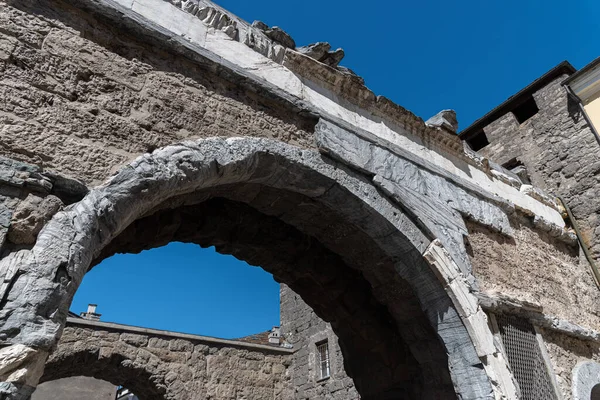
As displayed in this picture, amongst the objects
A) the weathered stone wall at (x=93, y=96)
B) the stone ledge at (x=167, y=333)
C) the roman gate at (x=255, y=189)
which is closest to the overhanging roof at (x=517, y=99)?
the roman gate at (x=255, y=189)

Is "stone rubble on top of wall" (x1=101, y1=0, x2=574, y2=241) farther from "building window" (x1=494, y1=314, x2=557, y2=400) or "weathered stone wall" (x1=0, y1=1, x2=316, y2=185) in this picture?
"building window" (x1=494, y1=314, x2=557, y2=400)

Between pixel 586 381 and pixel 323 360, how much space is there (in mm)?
5515

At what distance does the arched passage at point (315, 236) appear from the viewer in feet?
8.33

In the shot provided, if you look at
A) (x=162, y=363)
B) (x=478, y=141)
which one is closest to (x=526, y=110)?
(x=478, y=141)

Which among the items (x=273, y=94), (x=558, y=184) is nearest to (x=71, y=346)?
(x=273, y=94)

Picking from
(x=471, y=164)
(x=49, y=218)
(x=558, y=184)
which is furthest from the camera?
(x=558, y=184)

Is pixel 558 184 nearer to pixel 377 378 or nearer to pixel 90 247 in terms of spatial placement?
pixel 377 378

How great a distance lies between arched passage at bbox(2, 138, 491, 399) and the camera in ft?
8.33

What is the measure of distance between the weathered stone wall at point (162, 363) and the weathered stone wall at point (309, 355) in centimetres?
48

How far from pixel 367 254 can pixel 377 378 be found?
1220 mm

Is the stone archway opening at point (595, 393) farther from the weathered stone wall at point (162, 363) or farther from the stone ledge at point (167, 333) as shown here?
the stone ledge at point (167, 333)

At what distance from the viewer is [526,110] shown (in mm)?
8047

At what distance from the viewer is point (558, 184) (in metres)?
6.24

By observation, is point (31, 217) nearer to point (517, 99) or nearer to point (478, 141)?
point (517, 99)
